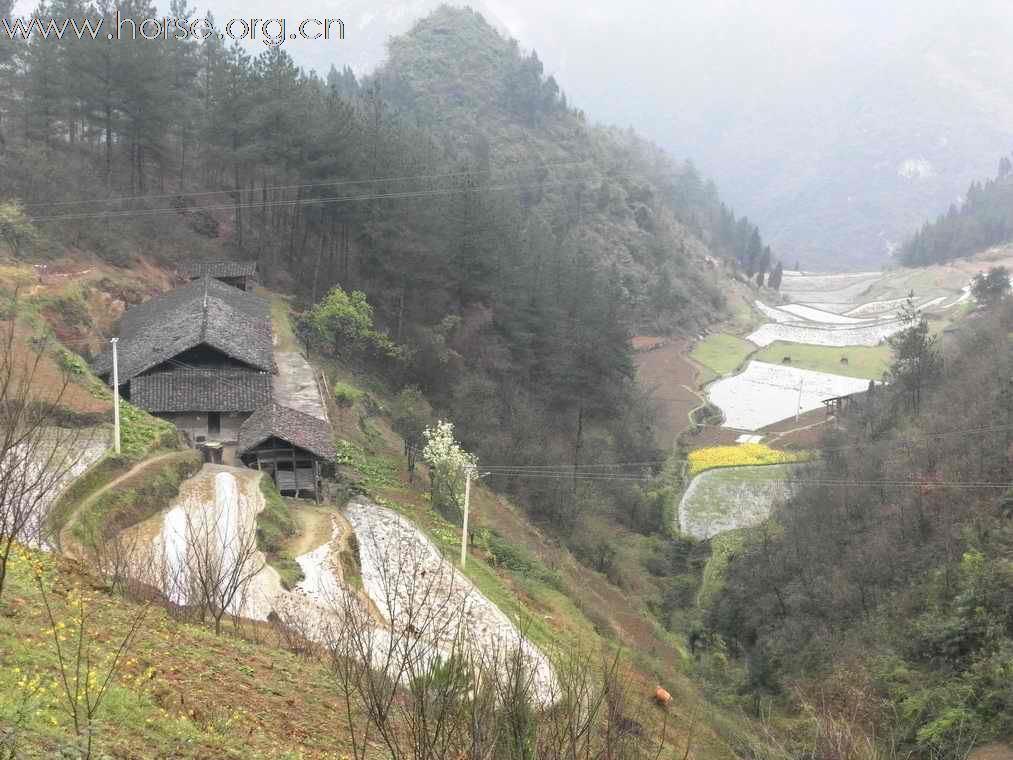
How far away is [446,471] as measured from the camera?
29.2 metres

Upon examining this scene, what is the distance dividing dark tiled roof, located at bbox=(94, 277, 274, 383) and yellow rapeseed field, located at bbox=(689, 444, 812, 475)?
29028 millimetres

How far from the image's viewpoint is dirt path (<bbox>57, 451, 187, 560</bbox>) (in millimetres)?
15399

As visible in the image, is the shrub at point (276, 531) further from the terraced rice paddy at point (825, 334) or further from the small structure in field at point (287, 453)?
the terraced rice paddy at point (825, 334)

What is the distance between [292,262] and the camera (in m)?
51.4

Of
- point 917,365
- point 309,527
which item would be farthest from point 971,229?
point 309,527

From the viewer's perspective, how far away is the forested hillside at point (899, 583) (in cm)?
1761

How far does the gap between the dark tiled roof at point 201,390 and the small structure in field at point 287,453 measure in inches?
74.5

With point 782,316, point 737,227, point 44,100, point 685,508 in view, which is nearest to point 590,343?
point 685,508

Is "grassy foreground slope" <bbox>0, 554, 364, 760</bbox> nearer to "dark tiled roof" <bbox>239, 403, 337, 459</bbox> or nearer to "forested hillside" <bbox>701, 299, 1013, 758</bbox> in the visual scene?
"forested hillside" <bbox>701, 299, 1013, 758</bbox>

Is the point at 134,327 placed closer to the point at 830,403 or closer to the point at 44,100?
the point at 44,100

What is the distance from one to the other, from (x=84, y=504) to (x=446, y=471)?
1309cm

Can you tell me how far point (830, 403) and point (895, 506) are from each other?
35.3 m

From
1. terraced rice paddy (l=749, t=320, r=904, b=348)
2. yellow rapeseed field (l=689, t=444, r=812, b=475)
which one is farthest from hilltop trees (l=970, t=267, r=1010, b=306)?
→ yellow rapeseed field (l=689, t=444, r=812, b=475)

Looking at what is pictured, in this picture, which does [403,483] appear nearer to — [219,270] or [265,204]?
[219,270]
